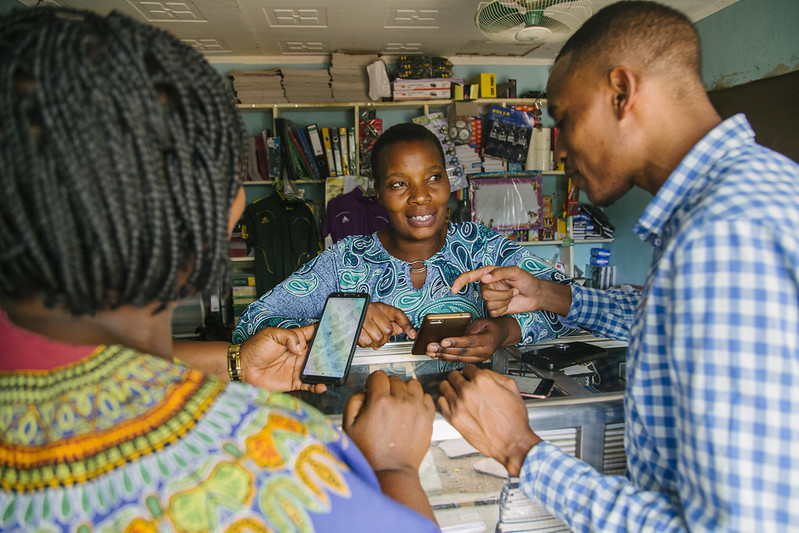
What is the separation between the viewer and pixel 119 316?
58 centimetres

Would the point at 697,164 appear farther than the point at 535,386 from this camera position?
No

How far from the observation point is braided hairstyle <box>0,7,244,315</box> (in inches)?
18.3

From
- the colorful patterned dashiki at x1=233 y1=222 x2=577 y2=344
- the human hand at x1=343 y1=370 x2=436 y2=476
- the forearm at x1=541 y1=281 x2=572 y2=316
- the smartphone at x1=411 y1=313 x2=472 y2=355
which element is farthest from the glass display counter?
the colorful patterned dashiki at x1=233 y1=222 x2=577 y2=344

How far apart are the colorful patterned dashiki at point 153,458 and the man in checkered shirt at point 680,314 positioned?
39cm

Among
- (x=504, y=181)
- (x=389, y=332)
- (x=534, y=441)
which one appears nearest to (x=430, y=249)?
(x=389, y=332)

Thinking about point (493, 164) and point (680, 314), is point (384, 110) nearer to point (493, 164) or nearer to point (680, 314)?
point (493, 164)

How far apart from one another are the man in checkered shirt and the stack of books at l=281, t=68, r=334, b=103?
3.96m

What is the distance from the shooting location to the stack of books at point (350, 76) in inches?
183

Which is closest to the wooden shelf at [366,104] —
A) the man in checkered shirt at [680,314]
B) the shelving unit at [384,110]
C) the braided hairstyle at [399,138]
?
the shelving unit at [384,110]

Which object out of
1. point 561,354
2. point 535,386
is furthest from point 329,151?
point 535,386

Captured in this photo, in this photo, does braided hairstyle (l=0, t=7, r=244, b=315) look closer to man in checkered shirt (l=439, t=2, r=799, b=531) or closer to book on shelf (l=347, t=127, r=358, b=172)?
man in checkered shirt (l=439, t=2, r=799, b=531)

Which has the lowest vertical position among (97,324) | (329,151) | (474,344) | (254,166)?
(474,344)

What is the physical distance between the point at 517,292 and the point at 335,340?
2.46ft

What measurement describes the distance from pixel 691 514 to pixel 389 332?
3.40ft
